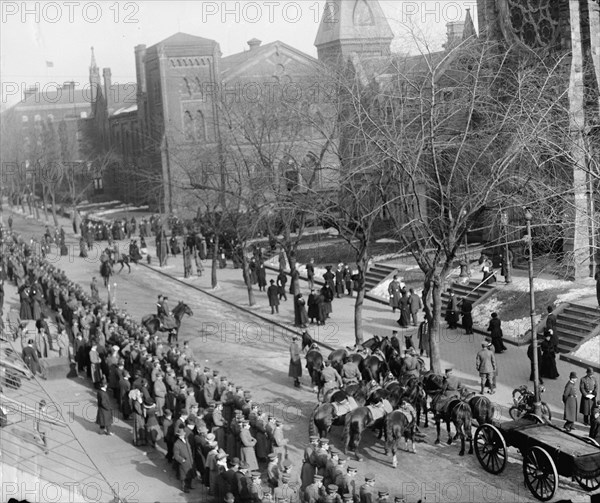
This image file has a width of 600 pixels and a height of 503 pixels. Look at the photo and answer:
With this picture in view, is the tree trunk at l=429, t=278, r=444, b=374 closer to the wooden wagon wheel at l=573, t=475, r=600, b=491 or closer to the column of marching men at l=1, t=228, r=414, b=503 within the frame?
the column of marching men at l=1, t=228, r=414, b=503

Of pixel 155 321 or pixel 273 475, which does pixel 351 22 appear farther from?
pixel 273 475

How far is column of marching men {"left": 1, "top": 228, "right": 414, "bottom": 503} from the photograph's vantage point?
15109 mm

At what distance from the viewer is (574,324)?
25594 mm

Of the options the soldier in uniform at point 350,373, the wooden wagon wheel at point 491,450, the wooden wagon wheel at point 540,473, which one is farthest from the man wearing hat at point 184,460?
the wooden wagon wheel at point 540,473

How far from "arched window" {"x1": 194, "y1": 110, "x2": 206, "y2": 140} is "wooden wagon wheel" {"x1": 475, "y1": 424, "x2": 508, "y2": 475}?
164 ft

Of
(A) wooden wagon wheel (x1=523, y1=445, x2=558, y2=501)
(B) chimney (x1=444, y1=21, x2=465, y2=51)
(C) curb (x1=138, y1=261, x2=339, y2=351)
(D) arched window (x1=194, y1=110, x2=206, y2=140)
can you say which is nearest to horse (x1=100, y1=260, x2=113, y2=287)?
(C) curb (x1=138, y1=261, x2=339, y2=351)

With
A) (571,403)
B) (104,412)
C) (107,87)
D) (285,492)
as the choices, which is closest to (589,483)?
(571,403)

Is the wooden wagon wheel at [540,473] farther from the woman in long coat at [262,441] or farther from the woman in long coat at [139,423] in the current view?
the woman in long coat at [139,423]

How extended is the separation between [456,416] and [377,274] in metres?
18.7

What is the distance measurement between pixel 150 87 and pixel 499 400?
A: 52085 millimetres

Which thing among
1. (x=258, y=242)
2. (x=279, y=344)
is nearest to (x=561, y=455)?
(x=279, y=344)

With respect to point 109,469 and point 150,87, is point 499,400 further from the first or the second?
point 150,87

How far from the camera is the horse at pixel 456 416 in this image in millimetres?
17328

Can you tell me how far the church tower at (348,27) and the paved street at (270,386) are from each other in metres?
25.8
